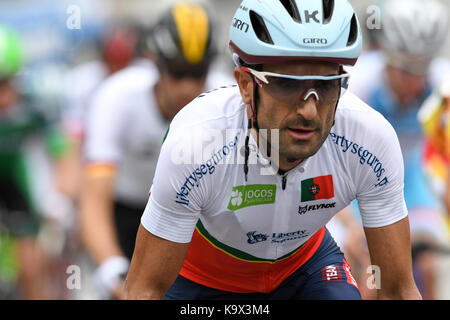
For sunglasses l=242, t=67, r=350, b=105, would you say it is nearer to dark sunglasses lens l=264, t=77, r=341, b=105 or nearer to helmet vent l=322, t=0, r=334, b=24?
dark sunglasses lens l=264, t=77, r=341, b=105

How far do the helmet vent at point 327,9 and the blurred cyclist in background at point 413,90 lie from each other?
166 inches

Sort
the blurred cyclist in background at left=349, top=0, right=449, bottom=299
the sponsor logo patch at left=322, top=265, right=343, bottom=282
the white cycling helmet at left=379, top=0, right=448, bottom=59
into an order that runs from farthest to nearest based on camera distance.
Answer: the white cycling helmet at left=379, top=0, right=448, bottom=59, the blurred cyclist in background at left=349, top=0, right=449, bottom=299, the sponsor logo patch at left=322, top=265, right=343, bottom=282

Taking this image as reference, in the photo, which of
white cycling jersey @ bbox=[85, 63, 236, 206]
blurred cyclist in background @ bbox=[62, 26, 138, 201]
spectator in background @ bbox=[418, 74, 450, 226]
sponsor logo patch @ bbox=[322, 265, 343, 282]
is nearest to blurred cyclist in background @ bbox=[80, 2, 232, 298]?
white cycling jersey @ bbox=[85, 63, 236, 206]

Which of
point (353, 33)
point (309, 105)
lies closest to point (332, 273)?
point (309, 105)

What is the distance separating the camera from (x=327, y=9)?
438 cm

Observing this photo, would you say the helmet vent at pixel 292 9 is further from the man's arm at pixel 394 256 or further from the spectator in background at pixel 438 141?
the spectator in background at pixel 438 141

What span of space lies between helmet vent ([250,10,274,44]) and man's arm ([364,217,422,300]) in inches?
41.9

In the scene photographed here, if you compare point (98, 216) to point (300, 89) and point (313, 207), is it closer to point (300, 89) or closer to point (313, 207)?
point (313, 207)

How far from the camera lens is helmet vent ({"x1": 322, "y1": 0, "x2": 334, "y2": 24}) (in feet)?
14.2

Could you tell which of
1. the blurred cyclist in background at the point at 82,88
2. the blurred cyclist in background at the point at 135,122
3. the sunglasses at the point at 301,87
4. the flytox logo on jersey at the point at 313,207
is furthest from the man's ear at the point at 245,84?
the blurred cyclist in background at the point at 82,88

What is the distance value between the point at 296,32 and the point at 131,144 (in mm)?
3462

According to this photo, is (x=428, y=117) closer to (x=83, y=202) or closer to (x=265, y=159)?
(x=83, y=202)

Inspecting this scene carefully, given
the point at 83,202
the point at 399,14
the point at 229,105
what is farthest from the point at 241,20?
the point at 399,14

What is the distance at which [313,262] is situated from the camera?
16.4 feet
